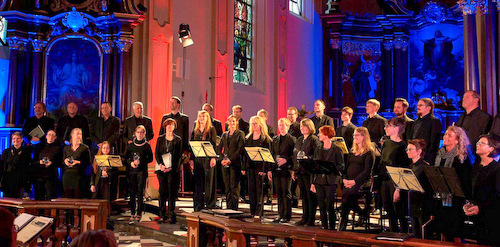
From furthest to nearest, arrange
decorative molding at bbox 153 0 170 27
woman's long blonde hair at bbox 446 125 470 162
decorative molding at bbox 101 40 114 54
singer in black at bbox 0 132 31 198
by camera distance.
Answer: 1. decorative molding at bbox 153 0 170 27
2. decorative molding at bbox 101 40 114 54
3. singer in black at bbox 0 132 31 198
4. woman's long blonde hair at bbox 446 125 470 162

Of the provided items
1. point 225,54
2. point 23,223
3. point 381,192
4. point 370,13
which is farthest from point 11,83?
point 370,13

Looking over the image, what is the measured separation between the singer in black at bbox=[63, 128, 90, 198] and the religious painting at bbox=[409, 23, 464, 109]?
973cm

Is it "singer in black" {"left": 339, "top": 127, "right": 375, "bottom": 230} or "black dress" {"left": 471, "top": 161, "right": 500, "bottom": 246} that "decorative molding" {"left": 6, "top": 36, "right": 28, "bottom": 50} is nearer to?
"singer in black" {"left": 339, "top": 127, "right": 375, "bottom": 230}

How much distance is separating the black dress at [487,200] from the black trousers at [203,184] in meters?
4.37

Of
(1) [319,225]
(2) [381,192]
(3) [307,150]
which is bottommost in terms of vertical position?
(1) [319,225]

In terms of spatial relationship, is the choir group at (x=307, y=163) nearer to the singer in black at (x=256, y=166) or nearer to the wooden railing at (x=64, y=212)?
the singer in black at (x=256, y=166)

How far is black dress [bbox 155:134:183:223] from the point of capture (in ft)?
28.5

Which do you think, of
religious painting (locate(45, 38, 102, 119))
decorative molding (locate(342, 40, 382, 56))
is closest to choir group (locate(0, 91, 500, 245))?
religious painting (locate(45, 38, 102, 119))

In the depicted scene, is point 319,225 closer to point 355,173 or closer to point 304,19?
point 355,173

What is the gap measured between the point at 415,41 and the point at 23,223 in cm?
1330

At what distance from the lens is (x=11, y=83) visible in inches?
437

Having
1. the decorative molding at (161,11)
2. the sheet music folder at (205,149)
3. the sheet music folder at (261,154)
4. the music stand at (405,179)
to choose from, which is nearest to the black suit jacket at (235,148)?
the sheet music folder at (205,149)

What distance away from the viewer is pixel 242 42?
15188 millimetres

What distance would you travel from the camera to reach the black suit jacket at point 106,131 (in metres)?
10.1
